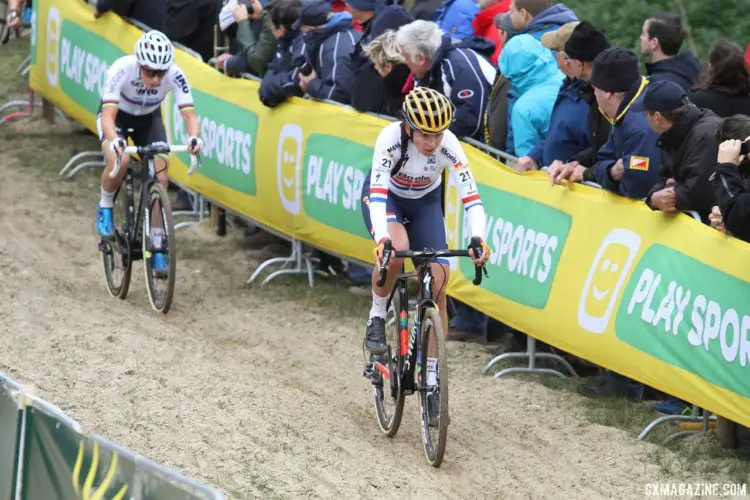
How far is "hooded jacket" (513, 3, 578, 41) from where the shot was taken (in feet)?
33.1

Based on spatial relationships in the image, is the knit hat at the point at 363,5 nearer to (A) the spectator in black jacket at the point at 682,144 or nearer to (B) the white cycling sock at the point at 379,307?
(B) the white cycling sock at the point at 379,307

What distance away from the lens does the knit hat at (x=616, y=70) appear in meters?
8.35

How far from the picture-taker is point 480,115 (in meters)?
10.4

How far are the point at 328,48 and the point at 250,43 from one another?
81.1 inches

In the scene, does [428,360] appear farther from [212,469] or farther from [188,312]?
[188,312]

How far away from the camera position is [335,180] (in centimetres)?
1162

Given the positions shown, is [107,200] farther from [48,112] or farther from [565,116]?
[48,112]

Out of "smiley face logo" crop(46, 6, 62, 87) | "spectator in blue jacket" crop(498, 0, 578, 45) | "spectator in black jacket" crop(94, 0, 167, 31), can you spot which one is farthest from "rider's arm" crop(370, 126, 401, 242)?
"smiley face logo" crop(46, 6, 62, 87)

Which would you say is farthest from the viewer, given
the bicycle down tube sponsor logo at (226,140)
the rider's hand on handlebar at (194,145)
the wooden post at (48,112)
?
the wooden post at (48,112)

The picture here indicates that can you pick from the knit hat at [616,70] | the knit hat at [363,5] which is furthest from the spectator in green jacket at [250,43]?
the knit hat at [616,70]

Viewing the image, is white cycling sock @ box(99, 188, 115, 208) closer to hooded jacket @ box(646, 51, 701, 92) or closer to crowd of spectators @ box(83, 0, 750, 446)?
crowd of spectators @ box(83, 0, 750, 446)

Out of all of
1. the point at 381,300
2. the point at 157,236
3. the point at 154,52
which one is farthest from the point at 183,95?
the point at 381,300

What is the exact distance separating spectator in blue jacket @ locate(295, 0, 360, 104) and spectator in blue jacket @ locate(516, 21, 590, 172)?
2795mm
